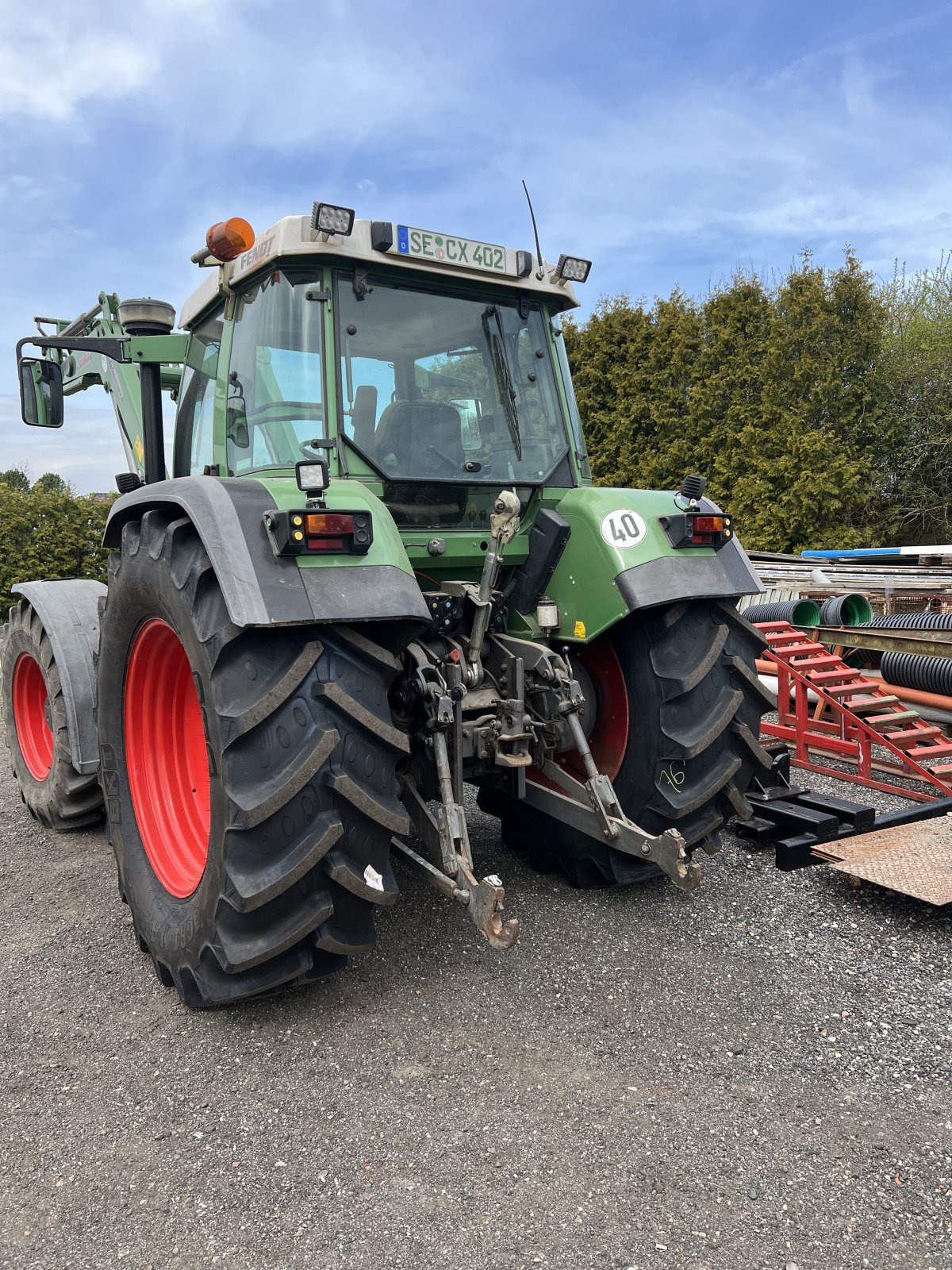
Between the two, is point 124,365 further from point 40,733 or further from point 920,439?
point 920,439

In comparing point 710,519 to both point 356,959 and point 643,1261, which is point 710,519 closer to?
point 356,959

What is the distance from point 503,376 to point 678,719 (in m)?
1.45

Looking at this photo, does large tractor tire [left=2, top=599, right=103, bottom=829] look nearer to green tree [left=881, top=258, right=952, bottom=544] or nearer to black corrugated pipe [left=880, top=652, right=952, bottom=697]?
black corrugated pipe [left=880, top=652, right=952, bottom=697]

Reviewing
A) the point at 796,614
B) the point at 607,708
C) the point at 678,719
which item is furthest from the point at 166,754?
the point at 796,614

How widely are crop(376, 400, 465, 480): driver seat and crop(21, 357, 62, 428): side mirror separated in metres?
1.89

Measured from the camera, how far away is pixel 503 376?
3.46 metres

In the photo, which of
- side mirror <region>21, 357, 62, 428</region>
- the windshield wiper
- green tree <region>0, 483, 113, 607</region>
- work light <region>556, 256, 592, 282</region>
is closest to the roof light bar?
work light <region>556, 256, 592, 282</region>

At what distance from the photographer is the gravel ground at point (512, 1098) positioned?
194 centimetres

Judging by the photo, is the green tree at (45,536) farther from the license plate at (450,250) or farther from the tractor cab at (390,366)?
the license plate at (450,250)

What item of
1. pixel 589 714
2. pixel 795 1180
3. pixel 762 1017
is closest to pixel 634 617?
pixel 589 714

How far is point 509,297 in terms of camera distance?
3.52 meters

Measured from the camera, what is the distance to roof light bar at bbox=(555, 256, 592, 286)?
3520 mm

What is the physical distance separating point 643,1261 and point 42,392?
4046mm

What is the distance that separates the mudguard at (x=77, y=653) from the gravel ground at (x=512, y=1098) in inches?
34.9
